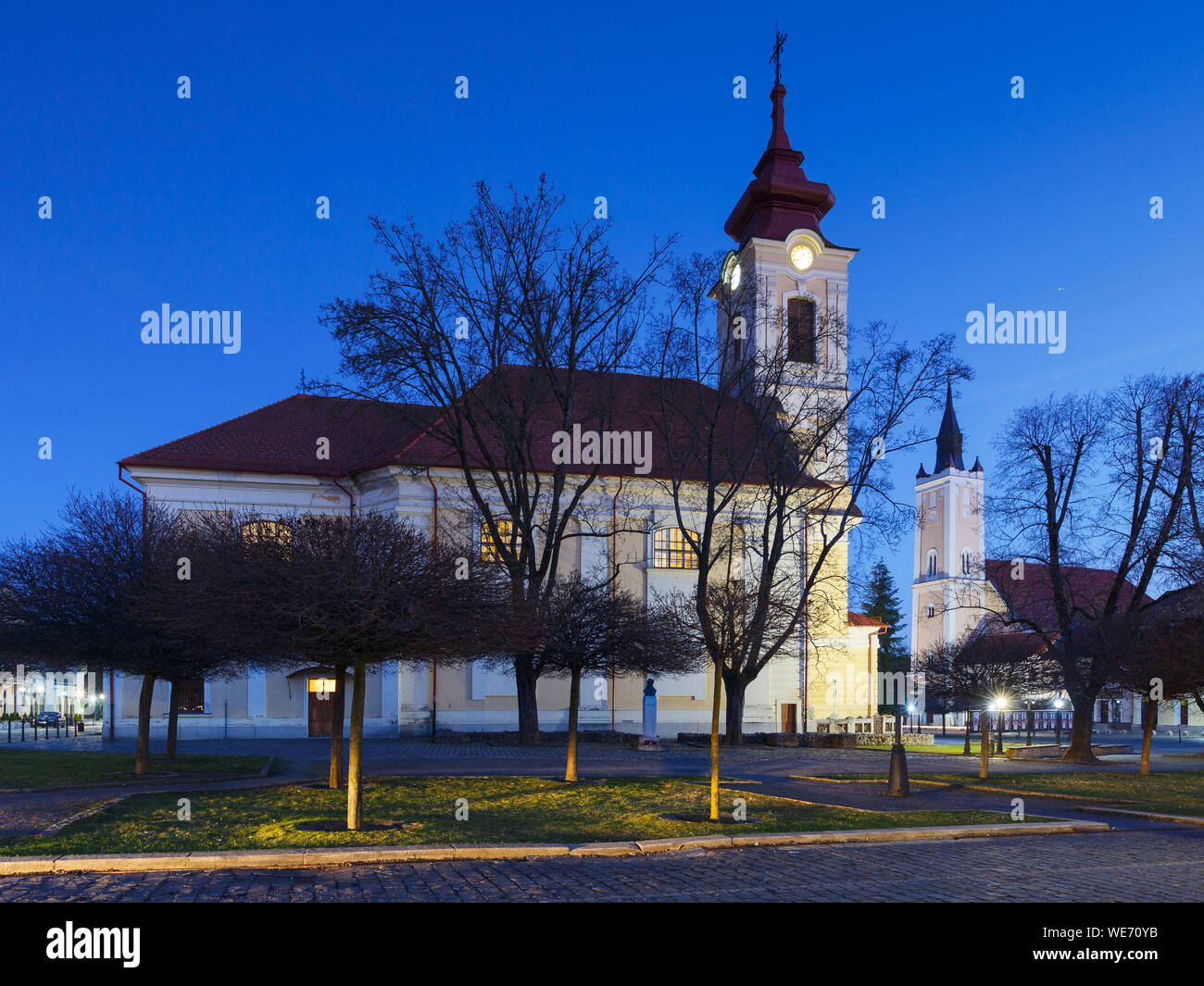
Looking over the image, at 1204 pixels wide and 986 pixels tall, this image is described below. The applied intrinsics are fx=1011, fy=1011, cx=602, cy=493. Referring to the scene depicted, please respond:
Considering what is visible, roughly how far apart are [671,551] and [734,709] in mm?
7891

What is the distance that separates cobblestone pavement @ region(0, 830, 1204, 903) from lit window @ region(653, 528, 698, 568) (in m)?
29.5

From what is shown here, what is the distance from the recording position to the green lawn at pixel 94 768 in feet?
66.5

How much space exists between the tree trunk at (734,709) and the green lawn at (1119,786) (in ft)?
39.5

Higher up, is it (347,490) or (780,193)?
(780,193)

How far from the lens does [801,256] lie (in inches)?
1827

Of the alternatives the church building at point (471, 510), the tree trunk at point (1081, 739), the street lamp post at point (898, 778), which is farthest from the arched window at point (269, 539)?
the tree trunk at point (1081, 739)

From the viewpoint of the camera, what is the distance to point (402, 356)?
102ft

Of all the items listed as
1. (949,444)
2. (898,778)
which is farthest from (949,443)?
(898,778)

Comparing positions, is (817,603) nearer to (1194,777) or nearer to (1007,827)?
(1194,777)

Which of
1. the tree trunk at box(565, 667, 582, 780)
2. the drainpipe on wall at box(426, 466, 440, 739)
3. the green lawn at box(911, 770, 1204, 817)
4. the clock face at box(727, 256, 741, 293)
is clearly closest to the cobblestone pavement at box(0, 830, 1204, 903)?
the green lawn at box(911, 770, 1204, 817)

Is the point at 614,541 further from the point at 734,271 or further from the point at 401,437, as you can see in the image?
the point at 734,271

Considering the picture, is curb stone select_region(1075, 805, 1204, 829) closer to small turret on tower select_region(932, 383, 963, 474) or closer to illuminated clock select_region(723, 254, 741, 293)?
illuminated clock select_region(723, 254, 741, 293)

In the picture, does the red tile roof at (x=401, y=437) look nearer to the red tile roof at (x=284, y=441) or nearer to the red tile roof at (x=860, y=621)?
the red tile roof at (x=284, y=441)
